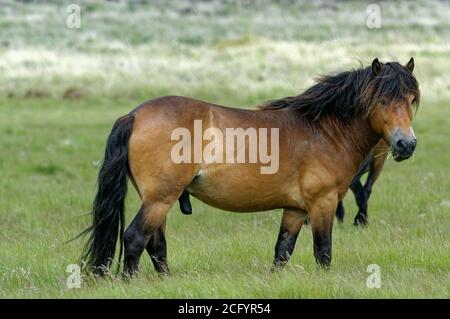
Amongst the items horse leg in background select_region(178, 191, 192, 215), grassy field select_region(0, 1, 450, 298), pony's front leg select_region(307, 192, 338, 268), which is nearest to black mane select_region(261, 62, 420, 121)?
pony's front leg select_region(307, 192, 338, 268)

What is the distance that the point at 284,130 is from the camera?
290 inches

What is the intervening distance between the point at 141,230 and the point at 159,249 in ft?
1.89

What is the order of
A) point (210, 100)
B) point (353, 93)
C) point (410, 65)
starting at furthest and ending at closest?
point (210, 100)
point (353, 93)
point (410, 65)

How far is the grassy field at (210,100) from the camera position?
7035 mm

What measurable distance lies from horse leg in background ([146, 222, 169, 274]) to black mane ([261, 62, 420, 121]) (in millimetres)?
1424

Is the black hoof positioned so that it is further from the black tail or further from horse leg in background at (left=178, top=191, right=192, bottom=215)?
the black tail

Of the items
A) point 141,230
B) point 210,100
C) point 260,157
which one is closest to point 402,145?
point 260,157

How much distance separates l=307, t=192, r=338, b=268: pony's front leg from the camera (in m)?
7.25

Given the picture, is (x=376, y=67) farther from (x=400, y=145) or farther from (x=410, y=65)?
(x=400, y=145)

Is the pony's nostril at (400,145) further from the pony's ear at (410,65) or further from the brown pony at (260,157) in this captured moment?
the pony's ear at (410,65)

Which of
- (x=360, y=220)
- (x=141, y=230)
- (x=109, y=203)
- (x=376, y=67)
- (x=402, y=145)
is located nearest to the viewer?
(x=141, y=230)

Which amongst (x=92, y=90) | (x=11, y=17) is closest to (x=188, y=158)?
(x=92, y=90)

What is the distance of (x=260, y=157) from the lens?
708cm

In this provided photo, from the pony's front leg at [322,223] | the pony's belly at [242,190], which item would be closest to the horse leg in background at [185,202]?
the pony's belly at [242,190]
